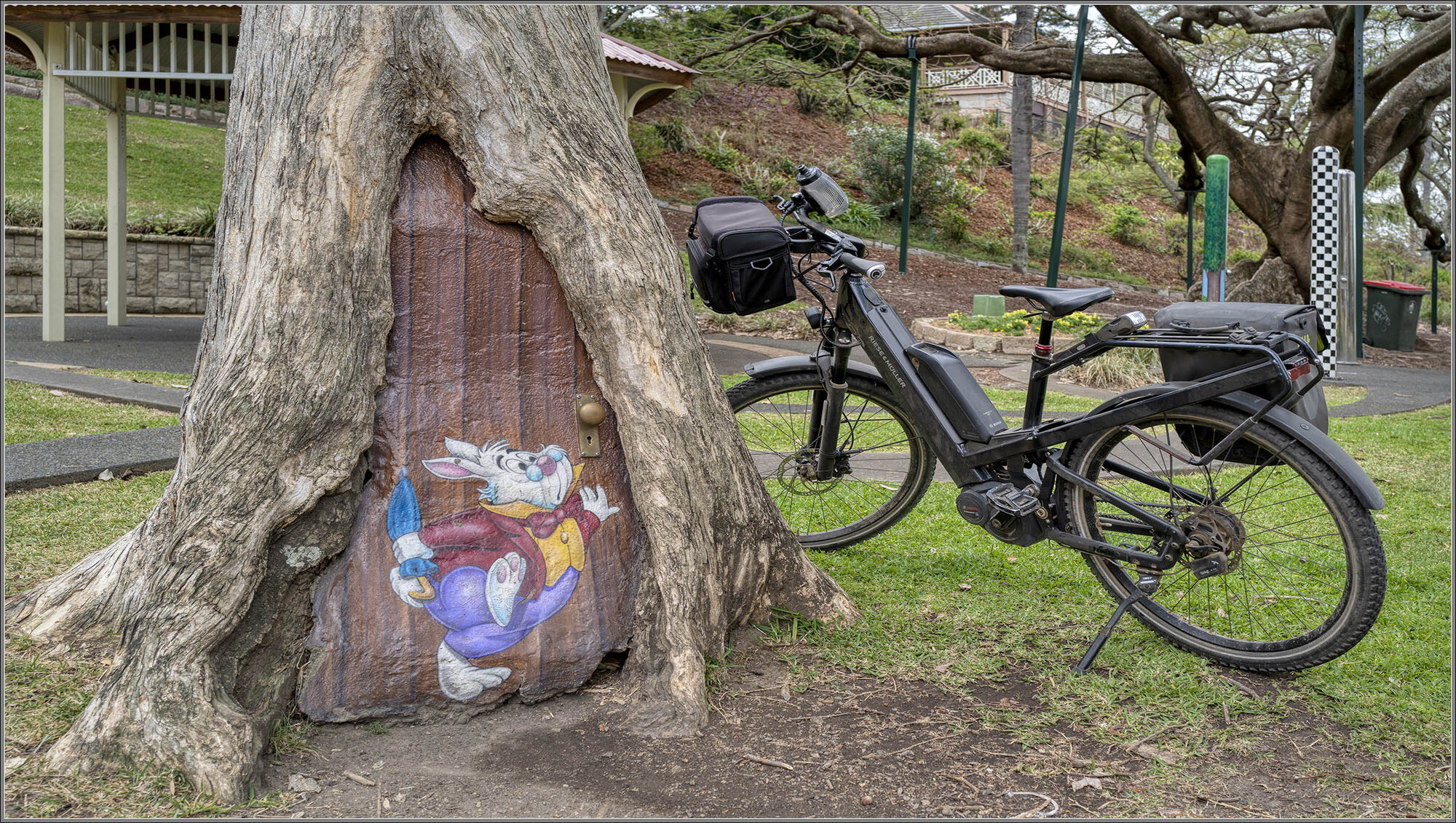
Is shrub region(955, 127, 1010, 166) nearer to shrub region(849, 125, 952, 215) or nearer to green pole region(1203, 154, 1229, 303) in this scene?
shrub region(849, 125, 952, 215)

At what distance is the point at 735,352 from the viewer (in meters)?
10.6

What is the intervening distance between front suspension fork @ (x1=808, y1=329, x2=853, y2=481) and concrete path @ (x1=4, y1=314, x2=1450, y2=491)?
124cm

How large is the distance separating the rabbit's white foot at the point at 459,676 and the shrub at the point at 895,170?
1887 centimetres

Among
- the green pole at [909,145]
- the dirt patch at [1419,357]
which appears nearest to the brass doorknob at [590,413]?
the dirt patch at [1419,357]

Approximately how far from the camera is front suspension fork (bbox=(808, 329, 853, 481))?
3.79 m

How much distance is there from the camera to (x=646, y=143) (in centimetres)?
2080

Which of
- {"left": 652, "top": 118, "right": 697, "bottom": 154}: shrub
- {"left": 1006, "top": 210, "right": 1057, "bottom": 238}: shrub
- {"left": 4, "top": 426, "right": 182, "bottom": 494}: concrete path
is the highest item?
{"left": 652, "top": 118, "right": 697, "bottom": 154}: shrub

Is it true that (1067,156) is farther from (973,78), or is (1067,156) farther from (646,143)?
(973,78)

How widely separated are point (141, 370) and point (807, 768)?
7752mm

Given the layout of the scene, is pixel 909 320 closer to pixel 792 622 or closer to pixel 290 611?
pixel 792 622

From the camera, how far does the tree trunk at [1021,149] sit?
1886 centimetres

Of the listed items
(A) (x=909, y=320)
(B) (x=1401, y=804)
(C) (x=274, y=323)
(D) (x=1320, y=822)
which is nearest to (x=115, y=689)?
(C) (x=274, y=323)

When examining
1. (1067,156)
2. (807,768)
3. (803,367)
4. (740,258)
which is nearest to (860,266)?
(740,258)

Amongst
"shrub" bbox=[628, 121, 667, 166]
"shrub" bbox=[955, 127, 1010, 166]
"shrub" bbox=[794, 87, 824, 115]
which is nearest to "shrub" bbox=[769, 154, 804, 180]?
"shrub" bbox=[628, 121, 667, 166]
